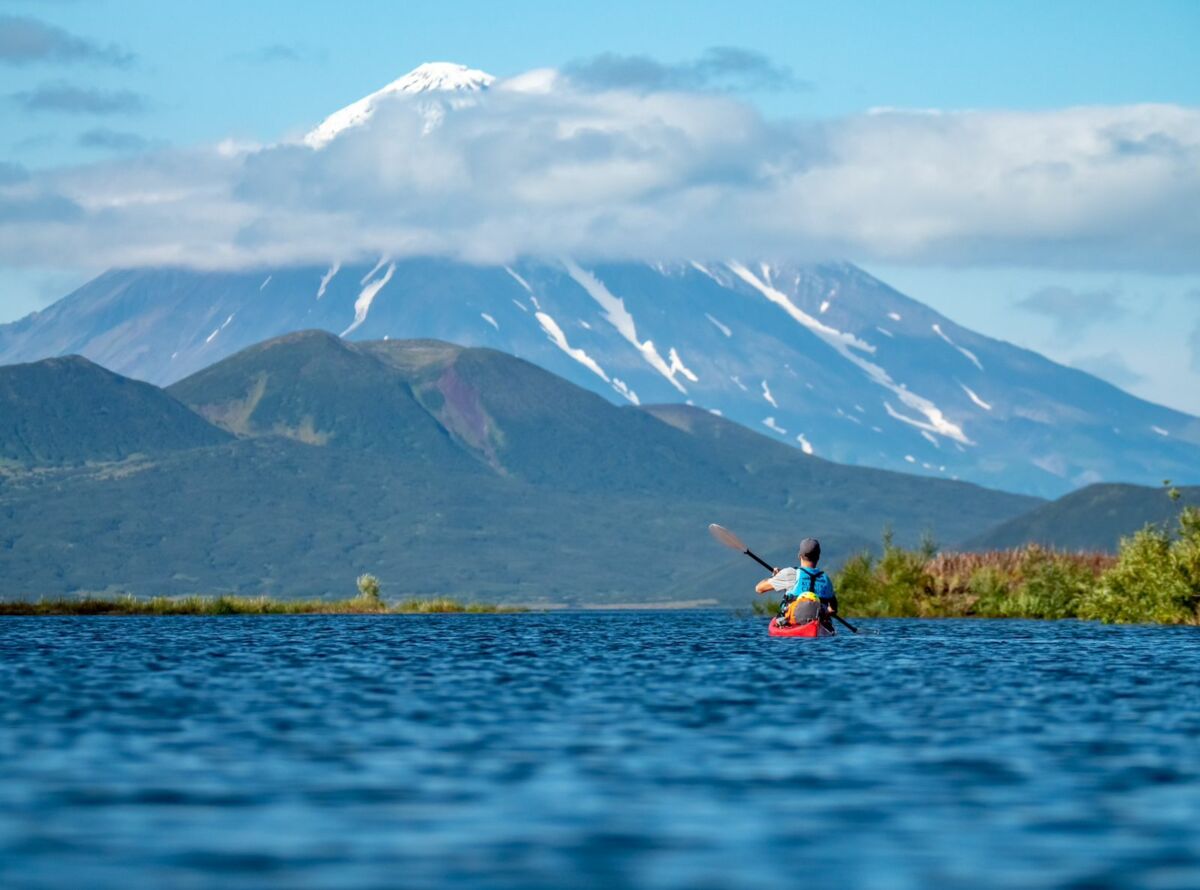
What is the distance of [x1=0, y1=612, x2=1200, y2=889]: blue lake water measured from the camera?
1673 cm

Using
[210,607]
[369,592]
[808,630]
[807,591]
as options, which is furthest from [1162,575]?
[369,592]

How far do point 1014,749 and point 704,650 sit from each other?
25.3m

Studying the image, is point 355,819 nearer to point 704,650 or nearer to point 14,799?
point 14,799

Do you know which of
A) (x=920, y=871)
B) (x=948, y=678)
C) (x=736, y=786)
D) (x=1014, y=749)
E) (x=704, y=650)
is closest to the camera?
(x=920, y=871)

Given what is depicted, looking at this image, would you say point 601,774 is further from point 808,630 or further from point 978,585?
Result: point 978,585

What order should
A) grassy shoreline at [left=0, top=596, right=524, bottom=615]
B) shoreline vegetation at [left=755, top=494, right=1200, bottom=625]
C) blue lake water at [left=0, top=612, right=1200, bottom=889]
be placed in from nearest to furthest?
blue lake water at [left=0, top=612, right=1200, bottom=889] < shoreline vegetation at [left=755, top=494, right=1200, bottom=625] < grassy shoreline at [left=0, top=596, right=524, bottom=615]

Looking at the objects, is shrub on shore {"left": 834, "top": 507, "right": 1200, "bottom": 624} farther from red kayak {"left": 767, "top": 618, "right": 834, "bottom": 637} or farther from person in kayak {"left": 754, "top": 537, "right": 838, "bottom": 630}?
person in kayak {"left": 754, "top": 537, "right": 838, "bottom": 630}

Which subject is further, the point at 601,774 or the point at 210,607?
the point at 210,607

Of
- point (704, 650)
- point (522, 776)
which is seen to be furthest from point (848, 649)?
point (522, 776)

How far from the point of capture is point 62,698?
1262 inches

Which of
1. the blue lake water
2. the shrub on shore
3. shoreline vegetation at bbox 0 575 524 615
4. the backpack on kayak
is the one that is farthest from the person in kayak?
shoreline vegetation at bbox 0 575 524 615

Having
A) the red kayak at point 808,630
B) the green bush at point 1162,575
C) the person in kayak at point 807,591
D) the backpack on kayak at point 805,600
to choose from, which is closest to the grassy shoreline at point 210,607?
the red kayak at point 808,630

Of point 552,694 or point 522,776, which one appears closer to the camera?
point 522,776

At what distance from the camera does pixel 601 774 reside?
22266 millimetres
